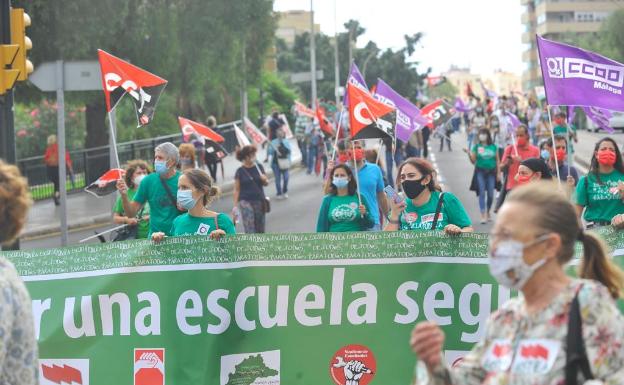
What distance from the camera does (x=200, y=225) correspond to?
319 inches

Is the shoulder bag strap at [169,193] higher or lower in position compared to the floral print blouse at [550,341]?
lower

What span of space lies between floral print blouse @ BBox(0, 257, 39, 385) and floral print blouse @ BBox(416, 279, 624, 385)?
1.21 metres

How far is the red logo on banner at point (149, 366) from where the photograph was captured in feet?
23.2

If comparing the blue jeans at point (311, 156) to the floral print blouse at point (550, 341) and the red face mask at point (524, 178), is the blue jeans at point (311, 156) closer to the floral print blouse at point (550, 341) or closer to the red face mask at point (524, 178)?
the red face mask at point (524, 178)

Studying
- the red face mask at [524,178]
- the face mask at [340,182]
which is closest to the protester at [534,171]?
the red face mask at [524,178]

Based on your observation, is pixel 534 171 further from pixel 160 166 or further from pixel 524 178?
pixel 160 166

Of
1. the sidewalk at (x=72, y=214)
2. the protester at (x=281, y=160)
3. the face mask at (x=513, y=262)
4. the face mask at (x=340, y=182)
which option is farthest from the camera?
the protester at (x=281, y=160)

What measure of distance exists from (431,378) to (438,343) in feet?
0.46

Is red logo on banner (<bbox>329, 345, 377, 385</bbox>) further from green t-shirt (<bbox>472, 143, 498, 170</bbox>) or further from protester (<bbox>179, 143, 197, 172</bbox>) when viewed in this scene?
green t-shirt (<bbox>472, 143, 498, 170</bbox>)

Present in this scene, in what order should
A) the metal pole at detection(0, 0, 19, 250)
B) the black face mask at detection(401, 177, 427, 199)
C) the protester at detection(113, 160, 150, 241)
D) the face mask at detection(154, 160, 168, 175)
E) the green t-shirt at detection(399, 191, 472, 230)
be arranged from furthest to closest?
the metal pole at detection(0, 0, 19, 250)
the protester at detection(113, 160, 150, 241)
the face mask at detection(154, 160, 168, 175)
the black face mask at detection(401, 177, 427, 199)
the green t-shirt at detection(399, 191, 472, 230)

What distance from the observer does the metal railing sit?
28.6 meters

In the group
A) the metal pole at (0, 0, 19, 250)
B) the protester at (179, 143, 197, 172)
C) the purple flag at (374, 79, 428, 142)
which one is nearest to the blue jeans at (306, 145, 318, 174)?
the purple flag at (374, 79, 428, 142)

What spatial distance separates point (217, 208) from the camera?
25781 millimetres

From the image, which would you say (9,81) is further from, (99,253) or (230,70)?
(230,70)
